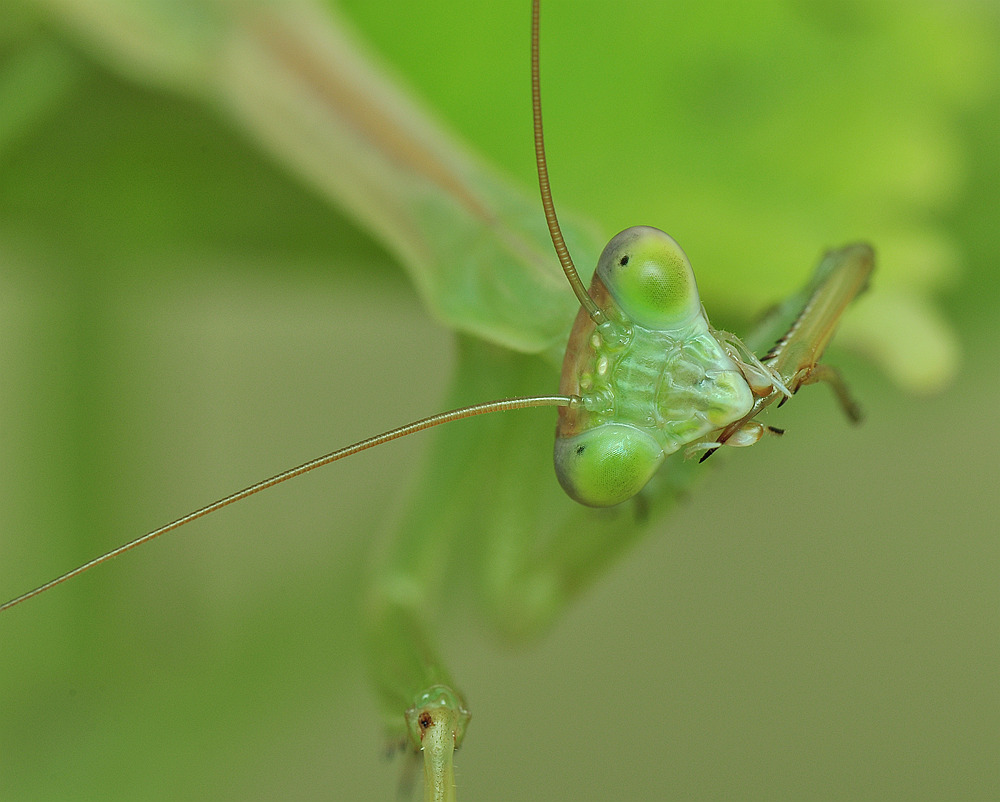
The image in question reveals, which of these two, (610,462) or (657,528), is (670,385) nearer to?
(610,462)

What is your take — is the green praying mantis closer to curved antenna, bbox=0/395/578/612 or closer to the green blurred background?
curved antenna, bbox=0/395/578/612

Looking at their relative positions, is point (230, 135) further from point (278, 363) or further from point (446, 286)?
point (446, 286)

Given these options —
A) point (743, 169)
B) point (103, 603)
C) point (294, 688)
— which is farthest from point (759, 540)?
point (103, 603)

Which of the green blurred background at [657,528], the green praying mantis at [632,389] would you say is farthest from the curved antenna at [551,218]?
the green blurred background at [657,528]

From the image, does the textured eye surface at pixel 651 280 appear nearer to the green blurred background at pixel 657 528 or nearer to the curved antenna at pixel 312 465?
the curved antenna at pixel 312 465

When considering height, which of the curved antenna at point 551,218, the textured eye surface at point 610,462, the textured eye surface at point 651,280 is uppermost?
the curved antenna at point 551,218

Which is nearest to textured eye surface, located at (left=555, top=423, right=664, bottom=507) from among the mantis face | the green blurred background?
the mantis face

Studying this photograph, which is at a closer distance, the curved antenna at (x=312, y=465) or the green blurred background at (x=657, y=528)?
the curved antenna at (x=312, y=465)
